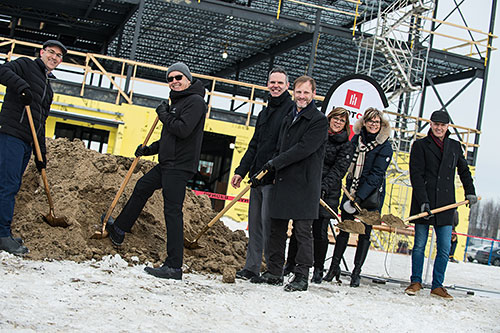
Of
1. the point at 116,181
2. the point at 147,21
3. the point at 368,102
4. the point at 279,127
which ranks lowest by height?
the point at 116,181

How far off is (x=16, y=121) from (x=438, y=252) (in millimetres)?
4344

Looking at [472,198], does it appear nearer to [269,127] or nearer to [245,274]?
[269,127]

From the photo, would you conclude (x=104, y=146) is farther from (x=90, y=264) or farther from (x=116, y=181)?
(x=90, y=264)

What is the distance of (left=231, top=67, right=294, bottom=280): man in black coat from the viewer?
5.05 metres

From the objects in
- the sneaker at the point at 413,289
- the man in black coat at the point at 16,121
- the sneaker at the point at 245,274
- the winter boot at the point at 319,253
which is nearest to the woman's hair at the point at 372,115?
the winter boot at the point at 319,253

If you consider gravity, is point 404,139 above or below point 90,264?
above

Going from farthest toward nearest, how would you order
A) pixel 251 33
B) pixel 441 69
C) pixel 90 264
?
1. pixel 441 69
2. pixel 251 33
3. pixel 90 264

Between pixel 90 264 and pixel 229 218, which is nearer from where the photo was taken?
pixel 90 264

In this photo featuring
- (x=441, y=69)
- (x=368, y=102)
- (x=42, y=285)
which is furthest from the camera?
(x=441, y=69)

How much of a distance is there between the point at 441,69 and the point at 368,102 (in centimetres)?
1475

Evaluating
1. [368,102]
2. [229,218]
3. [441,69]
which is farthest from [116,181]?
[441,69]

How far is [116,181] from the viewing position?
6.12 meters

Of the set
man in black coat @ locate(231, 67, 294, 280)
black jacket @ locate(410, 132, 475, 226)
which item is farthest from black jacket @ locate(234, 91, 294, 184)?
black jacket @ locate(410, 132, 475, 226)

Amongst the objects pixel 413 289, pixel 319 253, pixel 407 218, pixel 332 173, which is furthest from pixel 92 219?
pixel 413 289
